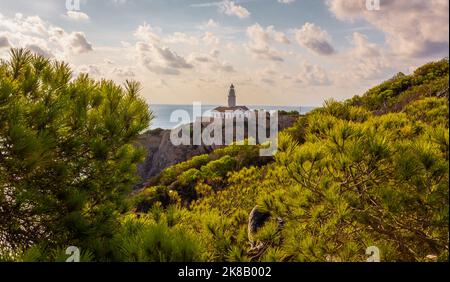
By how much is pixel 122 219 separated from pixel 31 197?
1028mm

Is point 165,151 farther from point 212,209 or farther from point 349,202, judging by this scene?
point 349,202

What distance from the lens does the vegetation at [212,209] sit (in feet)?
7.50

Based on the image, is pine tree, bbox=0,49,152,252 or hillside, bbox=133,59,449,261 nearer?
hillside, bbox=133,59,449,261

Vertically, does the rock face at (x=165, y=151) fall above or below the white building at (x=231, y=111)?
below

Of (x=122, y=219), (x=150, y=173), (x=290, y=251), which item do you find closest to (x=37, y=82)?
(x=122, y=219)

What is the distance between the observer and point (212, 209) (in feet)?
9.57

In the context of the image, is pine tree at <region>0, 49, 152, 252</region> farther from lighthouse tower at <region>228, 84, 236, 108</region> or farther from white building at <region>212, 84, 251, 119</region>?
lighthouse tower at <region>228, 84, 236, 108</region>

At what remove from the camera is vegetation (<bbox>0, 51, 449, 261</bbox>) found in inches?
90.0

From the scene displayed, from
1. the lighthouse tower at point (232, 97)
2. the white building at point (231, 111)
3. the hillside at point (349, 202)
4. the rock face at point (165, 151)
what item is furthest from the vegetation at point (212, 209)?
the lighthouse tower at point (232, 97)

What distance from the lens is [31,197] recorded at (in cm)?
299

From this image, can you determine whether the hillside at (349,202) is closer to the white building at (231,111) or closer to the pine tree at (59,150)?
the pine tree at (59,150)

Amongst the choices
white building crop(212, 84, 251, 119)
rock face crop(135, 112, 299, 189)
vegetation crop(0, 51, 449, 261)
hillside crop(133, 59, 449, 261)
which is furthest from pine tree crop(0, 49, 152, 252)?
white building crop(212, 84, 251, 119)

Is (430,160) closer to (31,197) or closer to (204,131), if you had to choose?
(31,197)

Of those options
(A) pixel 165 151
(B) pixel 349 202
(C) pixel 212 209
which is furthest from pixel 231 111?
(B) pixel 349 202
